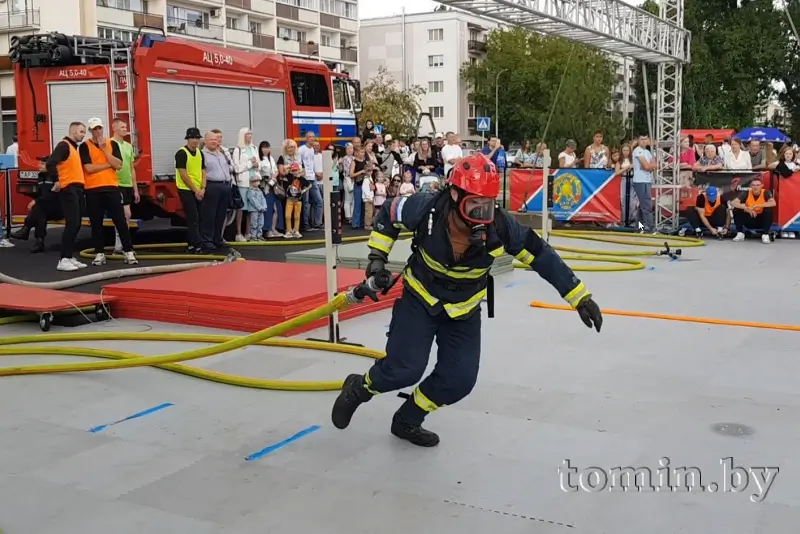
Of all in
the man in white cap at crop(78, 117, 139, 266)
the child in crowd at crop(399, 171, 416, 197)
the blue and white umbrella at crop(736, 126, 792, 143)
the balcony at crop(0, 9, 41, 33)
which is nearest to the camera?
the man in white cap at crop(78, 117, 139, 266)

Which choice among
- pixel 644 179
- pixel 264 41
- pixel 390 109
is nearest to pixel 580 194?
pixel 644 179

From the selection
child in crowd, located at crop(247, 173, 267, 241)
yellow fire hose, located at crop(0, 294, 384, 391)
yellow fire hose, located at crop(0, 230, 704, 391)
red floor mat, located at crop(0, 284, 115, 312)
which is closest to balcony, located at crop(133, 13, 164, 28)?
child in crowd, located at crop(247, 173, 267, 241)

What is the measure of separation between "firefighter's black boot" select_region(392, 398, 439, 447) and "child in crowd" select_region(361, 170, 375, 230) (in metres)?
11.5

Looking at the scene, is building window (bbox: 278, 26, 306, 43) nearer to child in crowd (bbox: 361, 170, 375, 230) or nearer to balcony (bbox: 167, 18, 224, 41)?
balcony (bbox: 167, 18, 224, 41)

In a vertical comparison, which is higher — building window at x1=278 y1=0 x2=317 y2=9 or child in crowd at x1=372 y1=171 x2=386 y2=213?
building window at x1=278 y1=0 x2=317 y2=9

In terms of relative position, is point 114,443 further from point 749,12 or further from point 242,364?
point 749,12

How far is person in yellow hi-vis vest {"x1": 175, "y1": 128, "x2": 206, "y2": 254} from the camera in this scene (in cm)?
1175

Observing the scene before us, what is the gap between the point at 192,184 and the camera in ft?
38.7

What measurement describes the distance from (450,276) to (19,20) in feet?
145

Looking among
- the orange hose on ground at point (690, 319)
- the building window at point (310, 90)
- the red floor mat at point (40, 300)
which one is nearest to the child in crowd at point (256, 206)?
the building window at point (310, 90)

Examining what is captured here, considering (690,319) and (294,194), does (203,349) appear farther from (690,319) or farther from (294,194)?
(294,194)

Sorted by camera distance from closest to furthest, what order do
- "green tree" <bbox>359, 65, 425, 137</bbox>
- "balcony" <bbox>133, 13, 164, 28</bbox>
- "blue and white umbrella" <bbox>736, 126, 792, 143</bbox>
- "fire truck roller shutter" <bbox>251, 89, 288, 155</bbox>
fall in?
"fire truck roller shutter" <bbox>251, 89, 288, 155</bbox>
"blue and white umbrella" <bbox>736, 126, 792, 143</bbox>
"balcony" <bbox>133, 13, 164, 28</bbox>
"green tree" <bbox>359, 65, 425, 137</bbox>

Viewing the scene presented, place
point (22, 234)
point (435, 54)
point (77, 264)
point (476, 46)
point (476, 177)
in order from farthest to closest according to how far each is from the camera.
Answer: point (476, 46), point (435, 54), point (22, 234), point (77, 264), point (476, 177)

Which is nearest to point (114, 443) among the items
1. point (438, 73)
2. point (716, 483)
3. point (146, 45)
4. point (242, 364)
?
point (242, 364)
